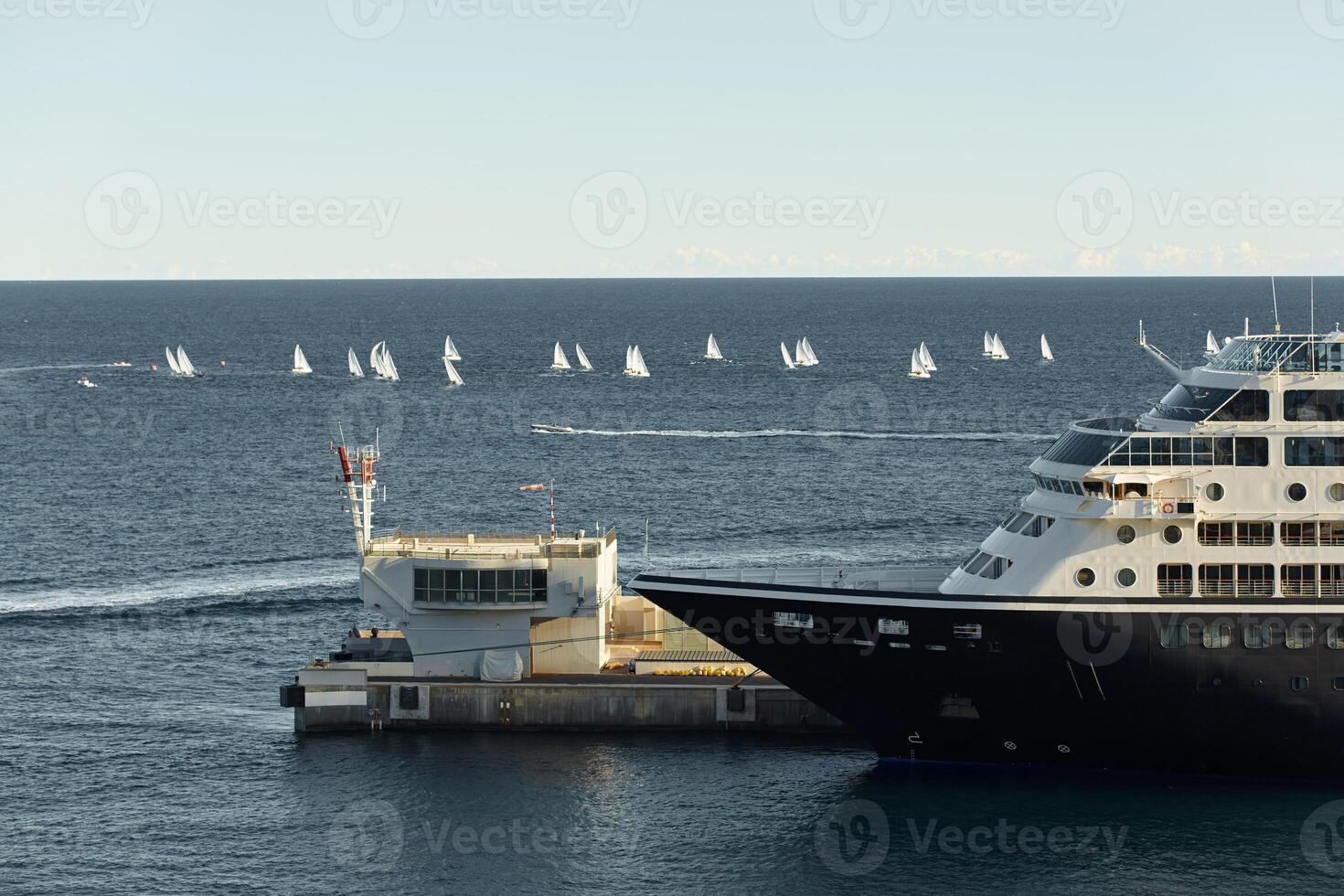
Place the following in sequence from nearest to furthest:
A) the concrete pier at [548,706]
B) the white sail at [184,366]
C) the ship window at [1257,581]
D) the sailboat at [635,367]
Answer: the ship window at [1257,581] → the concrete pier at [548,706] → the sailboat at [635,367] → the white sail at [184,366]

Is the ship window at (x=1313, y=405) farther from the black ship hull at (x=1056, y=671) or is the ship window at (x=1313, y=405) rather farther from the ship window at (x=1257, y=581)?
the black ship hull at (x=1056, y=671)

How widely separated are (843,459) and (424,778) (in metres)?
65.0

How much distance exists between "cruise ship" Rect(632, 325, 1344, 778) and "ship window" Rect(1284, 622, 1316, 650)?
0.15 ft

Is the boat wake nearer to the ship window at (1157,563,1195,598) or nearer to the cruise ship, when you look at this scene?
the cruise ship

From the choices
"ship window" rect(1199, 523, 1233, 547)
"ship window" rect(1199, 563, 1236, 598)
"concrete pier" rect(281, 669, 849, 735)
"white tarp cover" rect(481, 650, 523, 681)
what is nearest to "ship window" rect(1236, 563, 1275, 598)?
"ship window" rect(1199, 563, 1236, 598)

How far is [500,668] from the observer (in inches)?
1959

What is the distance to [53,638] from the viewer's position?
60.9m

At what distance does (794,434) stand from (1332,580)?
80226 mm

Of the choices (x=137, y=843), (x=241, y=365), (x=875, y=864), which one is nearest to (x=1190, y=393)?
(x=875, y=864)

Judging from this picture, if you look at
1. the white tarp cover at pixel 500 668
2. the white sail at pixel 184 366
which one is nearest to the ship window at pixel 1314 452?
the white tarp cover at pixel 500 668

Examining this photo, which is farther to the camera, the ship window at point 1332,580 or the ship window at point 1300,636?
the ship window at point 1332,580

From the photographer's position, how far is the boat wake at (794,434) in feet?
391

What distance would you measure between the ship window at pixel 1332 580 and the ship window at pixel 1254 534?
4.74 feet

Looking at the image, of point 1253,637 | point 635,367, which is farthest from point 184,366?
point 1253,637
